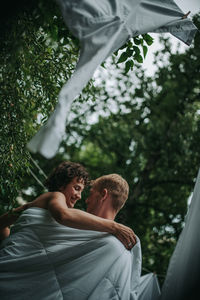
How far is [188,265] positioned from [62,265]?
1044mm

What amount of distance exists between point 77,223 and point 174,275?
91 cm

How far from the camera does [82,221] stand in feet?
8.01

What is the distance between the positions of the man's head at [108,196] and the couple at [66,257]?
1.49ft

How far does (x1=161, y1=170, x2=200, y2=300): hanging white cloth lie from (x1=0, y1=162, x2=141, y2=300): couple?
35 centimetres

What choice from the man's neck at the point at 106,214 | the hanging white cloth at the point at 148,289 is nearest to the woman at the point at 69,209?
the man's neck at the point at 106,214


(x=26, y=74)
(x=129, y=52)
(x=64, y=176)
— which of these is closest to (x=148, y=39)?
(x=129, y=52)

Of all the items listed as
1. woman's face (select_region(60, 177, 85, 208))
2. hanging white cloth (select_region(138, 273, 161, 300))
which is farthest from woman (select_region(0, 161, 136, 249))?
hanging white cloth (select_region(138, 273, 161, 300))

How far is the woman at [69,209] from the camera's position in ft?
7.98

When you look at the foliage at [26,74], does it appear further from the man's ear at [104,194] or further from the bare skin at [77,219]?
the man's ear at [104,194]

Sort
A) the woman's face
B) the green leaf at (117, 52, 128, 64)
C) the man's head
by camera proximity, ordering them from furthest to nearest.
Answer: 1. the woman's face
2. the man's head
3. the green leaf at (117, 52, 128, 64)

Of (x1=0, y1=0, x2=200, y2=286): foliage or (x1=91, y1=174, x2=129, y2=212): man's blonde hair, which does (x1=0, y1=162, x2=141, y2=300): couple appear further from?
(x1=0, y1=0, x2=200, y2=286): foliage

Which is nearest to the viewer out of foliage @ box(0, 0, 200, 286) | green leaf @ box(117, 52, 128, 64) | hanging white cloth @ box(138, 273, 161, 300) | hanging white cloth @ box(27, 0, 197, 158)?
hanging white cloth @ box(27, 0, 197, 158)

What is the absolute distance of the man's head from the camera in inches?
119

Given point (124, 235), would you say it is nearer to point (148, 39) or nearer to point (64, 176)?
point (64, 176)
